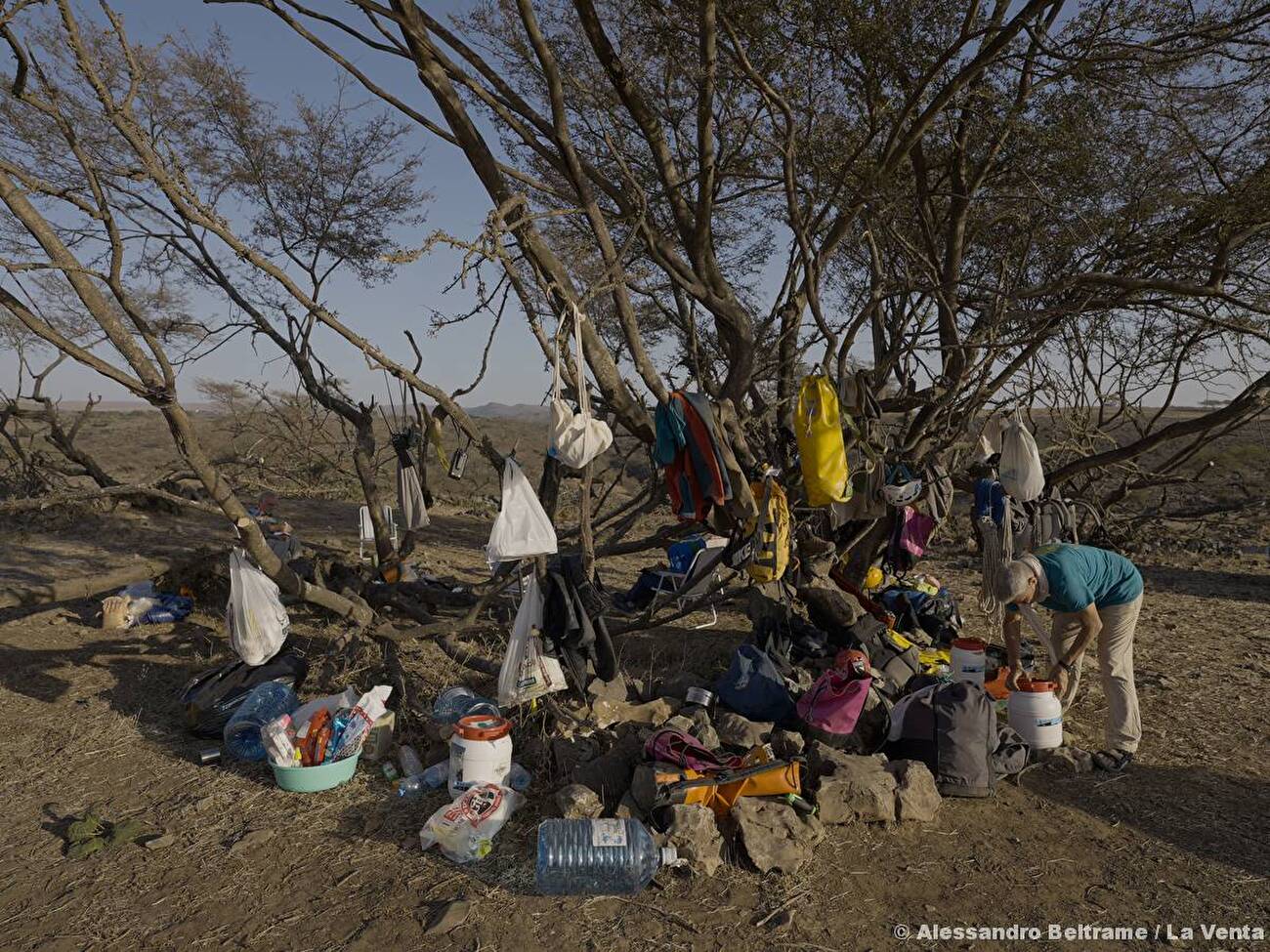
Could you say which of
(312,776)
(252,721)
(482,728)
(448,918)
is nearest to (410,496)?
(252,721)

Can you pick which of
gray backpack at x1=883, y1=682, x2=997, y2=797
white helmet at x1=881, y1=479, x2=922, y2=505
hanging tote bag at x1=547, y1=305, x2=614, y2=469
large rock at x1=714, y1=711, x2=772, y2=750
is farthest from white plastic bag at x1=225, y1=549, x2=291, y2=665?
white helmet at x1=881, y1=479, x2=922, y2=505

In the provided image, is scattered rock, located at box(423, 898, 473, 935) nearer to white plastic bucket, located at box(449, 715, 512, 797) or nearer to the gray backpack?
white plastic bucket, located at box(449, 715, 512, 797)

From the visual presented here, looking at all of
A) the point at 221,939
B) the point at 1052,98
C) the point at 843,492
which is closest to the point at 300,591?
the point at 221,939

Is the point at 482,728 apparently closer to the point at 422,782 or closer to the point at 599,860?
the point at 422,782

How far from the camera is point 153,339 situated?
4.49 metres

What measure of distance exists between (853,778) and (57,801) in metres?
3.60

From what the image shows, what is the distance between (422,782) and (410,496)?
7.90ft

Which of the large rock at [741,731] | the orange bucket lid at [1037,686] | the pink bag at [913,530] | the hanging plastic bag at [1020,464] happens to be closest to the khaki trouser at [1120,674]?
the orange bucket lid at [1037,686]

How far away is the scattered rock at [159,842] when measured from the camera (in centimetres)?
334

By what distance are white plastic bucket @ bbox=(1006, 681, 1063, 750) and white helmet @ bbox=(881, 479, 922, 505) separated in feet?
3.91

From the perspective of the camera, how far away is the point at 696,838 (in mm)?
3111

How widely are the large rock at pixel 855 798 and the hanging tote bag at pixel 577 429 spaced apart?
5.71 ft

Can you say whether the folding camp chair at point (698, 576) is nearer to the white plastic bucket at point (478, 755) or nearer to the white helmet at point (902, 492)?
the white helmet at point (902, 492)

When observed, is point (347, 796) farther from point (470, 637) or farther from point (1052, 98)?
point (1052, 98)
